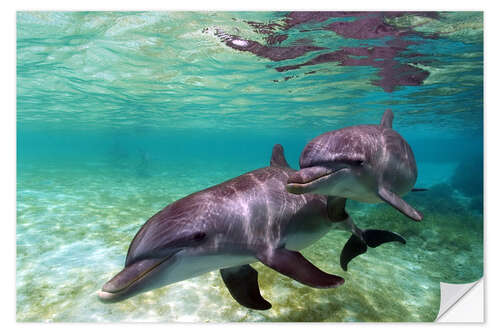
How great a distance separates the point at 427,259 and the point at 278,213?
6.63 m

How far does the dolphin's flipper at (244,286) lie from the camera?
324 cm

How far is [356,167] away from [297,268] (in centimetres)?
135

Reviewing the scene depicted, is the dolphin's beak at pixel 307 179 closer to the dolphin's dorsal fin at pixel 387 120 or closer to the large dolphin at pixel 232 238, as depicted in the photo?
the large dolphin at pixel 232 238

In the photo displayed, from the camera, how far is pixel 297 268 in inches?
94.8

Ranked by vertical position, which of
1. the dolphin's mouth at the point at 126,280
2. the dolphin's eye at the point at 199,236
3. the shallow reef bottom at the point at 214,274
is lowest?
the shallow reef bottom at the point at 214,274

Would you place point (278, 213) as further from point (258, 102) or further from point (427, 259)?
point (258, 102)

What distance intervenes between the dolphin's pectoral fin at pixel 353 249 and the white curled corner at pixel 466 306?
153 centimetres

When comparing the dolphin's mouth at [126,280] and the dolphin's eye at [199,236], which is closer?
the dolphin's mouth at [126,280]

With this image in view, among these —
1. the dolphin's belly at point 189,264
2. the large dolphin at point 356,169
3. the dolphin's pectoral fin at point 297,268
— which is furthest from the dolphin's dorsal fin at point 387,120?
the dolphin's belly at point 189,264

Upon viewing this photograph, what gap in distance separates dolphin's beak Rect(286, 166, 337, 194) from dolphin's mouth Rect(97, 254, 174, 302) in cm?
127

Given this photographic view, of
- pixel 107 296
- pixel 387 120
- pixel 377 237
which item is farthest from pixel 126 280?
pixel 387 120

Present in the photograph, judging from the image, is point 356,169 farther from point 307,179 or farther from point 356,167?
point 307,179

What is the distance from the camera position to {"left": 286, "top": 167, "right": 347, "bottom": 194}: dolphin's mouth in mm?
2586
